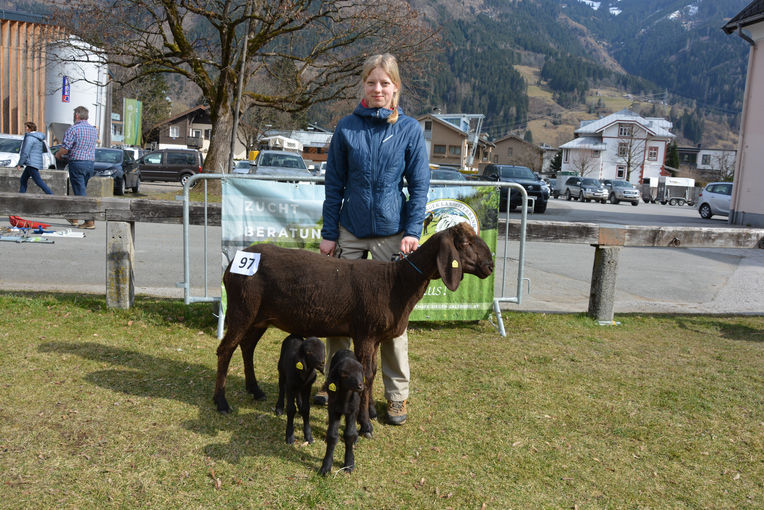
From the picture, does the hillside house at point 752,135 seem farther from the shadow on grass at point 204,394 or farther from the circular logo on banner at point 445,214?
the shadow on grass at point 204,394

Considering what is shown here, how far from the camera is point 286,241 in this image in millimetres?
6176

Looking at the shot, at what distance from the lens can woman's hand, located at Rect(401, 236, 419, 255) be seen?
13.5 feet

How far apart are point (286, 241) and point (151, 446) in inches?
111

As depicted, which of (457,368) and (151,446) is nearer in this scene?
(151,446)

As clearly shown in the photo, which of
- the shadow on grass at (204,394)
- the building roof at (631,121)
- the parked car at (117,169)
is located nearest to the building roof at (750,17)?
the parked car at (117,169)

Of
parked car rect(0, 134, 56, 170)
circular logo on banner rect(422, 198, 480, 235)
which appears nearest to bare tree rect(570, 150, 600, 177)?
parked car rect(0, 134, 56, 170)

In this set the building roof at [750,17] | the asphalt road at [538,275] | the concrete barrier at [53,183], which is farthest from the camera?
the building roof at [750,17]

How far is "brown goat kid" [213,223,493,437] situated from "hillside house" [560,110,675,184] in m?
91.8

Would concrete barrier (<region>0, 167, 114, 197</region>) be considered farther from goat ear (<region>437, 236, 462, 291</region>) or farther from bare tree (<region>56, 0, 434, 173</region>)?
goat ear (<region>437, 236, 462, 291</region>)

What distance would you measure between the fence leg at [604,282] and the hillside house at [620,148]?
288ft

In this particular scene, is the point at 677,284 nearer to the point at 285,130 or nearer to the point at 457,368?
the point at 457,368

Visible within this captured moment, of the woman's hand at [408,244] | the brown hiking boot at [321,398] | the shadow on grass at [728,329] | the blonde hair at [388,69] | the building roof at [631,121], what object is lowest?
the brown hiking boot at [321,398]

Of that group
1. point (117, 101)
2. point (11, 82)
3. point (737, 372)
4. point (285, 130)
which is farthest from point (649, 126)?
point (737, 372)

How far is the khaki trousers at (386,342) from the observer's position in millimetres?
4238
